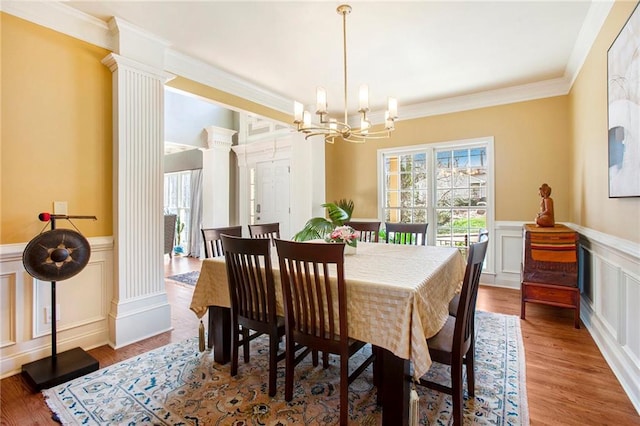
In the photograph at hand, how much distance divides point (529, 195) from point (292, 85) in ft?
11.4

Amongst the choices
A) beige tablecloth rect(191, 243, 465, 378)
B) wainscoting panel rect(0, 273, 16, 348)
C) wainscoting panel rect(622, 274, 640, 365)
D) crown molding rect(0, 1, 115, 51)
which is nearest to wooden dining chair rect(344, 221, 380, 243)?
beige tablecloth rect(191, 243, 465, 378)

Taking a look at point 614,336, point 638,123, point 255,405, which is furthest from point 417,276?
point 614,336

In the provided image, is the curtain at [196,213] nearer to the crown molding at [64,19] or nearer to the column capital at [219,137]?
the column capital at [219,137]

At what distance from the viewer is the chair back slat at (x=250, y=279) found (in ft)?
6.04

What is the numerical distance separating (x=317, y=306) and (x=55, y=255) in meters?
1.87

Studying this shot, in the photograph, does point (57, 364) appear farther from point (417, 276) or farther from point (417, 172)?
point (417, 172)

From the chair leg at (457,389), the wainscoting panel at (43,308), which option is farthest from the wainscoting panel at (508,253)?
the wainscoting panel at (43,308)

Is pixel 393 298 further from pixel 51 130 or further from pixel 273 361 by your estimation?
pixel 51 130

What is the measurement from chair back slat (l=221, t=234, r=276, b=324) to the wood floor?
1.17 m

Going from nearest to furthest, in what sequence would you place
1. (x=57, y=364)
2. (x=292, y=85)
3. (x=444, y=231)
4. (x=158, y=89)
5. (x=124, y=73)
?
1. (x=57, y=364)
2. (x=124, y=73)
3. (x=158, y=89)
4. (x=292, y=85)
5. (x=444, y=231)

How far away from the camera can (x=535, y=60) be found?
335 cm

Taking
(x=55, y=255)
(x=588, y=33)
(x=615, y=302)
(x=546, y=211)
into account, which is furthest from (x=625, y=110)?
(x=55, y=255)

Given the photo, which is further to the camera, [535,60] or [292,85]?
[292,85]

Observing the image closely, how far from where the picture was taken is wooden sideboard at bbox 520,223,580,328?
9.66ft
